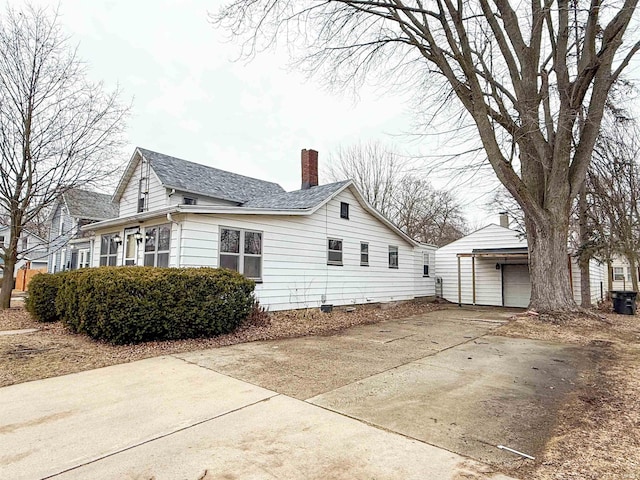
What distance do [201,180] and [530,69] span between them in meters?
11.8

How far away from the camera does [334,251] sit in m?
12.7

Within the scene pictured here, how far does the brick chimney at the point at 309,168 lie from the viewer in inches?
582

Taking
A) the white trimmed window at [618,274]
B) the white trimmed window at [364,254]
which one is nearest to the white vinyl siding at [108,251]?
the white trimmed window at [364,254]

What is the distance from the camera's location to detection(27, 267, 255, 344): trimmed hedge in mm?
6562

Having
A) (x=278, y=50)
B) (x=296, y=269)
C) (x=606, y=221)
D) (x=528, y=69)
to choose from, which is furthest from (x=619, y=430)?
(x=606, y=221)

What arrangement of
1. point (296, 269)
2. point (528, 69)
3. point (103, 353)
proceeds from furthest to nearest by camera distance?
point (296, 269) → point (528, 69) → point (103, 353)

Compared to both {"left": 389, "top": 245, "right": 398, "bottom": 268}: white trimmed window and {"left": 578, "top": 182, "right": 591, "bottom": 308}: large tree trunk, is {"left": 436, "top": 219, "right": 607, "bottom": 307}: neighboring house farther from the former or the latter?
{"left": 389, "top": 245, "right": 398, "bottom": 268}: white trimmed window

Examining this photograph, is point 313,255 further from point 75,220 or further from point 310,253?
point 75,220

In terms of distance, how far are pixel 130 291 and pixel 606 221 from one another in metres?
18.1

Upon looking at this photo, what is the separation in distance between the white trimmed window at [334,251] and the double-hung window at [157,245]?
17.1 ft

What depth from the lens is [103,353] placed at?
6.13 metres

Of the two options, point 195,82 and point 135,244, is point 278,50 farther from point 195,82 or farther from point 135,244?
point 135,244

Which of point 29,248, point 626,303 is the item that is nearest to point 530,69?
point 626,303

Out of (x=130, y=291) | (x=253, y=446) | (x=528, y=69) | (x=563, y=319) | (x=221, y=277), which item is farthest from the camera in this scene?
(x=528, y=69)
